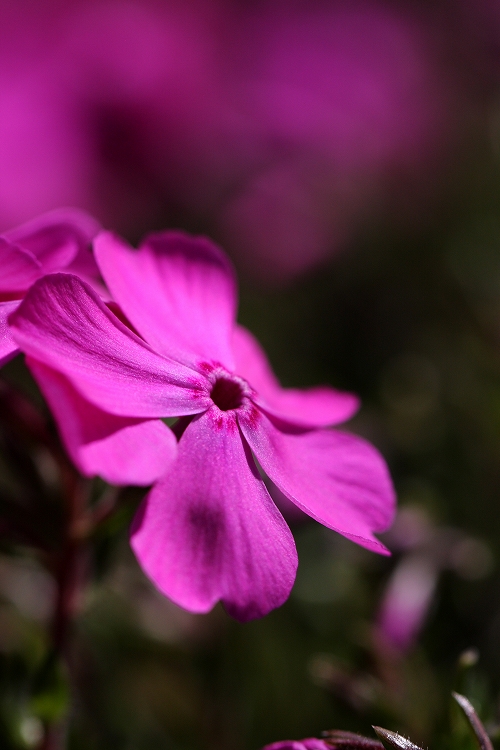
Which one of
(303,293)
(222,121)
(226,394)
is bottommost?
(303,293)

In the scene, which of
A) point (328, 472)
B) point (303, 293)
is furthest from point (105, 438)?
point (303, 293)

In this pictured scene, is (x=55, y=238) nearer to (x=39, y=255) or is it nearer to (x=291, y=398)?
(x=39, y=255)

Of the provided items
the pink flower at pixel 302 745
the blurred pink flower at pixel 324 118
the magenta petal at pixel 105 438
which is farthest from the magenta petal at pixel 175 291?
the blurred pink flower at pixel 324 118

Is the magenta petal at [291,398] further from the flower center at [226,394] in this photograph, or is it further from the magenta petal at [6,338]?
the magenta petal at [6,338]

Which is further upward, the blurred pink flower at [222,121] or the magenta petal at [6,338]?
the magenta petal at [6,338]

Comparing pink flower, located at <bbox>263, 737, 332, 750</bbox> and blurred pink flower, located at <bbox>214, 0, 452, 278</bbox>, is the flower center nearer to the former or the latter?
pink flower, located at <bbox>263, 737, 332, 750</bbox>

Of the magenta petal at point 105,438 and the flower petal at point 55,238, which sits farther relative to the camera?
the flower petal at point 55,238
